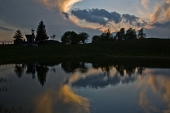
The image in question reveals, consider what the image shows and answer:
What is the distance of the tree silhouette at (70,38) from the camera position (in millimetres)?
144250

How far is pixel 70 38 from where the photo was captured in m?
145

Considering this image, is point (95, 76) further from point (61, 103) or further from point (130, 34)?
point (130, 34)

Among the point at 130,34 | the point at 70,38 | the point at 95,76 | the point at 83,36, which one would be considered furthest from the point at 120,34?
the point at 95,76

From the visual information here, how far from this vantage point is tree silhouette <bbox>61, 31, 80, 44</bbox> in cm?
14425

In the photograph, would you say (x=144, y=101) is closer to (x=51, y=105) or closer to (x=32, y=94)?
(x=51, y=105)

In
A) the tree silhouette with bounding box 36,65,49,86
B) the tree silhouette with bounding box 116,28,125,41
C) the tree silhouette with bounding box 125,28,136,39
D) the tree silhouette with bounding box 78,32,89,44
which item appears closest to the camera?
the tree silhouette with bounding box 36,65,49,86

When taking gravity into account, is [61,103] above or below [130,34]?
below

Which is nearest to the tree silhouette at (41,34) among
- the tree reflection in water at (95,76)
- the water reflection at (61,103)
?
the tree reflection in water at (95,76)

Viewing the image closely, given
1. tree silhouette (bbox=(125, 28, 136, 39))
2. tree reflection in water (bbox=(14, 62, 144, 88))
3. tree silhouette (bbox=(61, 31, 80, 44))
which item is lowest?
tree reflection in water (bbox=(14, 62, 144, 88))

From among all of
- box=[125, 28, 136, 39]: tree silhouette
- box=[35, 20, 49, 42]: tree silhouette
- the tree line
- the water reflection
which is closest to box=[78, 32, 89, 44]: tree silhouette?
the tree line

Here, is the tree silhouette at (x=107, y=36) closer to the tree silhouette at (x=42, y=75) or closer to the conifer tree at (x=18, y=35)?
the conifer tree at (x=18, y=35)

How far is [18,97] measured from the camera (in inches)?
741

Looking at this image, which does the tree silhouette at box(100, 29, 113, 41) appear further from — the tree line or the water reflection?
the water reflection

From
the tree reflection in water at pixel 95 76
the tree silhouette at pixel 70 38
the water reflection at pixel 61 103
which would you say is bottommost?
the tree reflection in water at pixel 95 76
